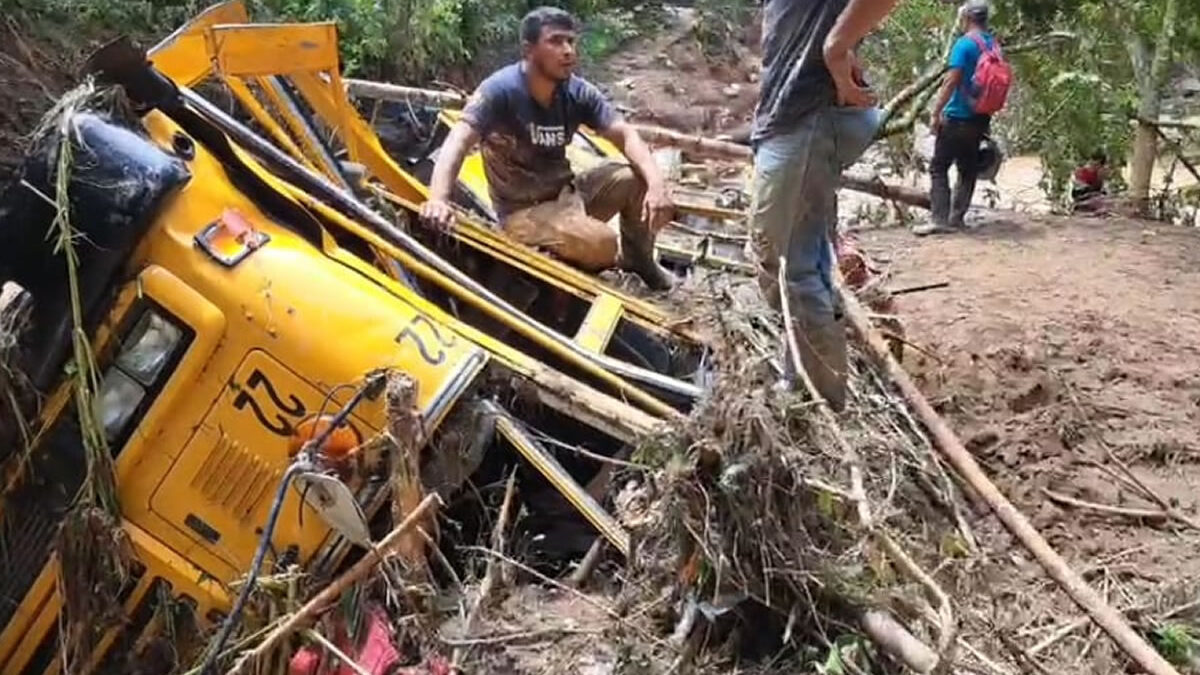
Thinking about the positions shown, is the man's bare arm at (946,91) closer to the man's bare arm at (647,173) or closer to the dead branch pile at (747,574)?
the man's bare arm at (647,173)

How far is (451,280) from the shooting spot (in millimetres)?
4520

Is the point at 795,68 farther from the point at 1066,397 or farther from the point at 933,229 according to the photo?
the point at 933,229

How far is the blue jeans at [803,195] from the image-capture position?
4.35 m

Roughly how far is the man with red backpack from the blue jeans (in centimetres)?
496

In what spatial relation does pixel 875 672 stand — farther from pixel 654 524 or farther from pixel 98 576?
pixel 98 576

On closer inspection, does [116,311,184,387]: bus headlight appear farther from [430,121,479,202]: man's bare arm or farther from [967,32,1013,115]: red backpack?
[967,32,1013,115]: red backpack

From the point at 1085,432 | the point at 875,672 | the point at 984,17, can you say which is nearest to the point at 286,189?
the point at 875,672

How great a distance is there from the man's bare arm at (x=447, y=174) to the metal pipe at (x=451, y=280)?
0.41m

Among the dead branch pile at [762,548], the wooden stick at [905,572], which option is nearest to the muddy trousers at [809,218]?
the wooden stick at [905,572]

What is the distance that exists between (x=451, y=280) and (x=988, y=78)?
5.48 metres

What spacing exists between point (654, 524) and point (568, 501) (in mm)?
787

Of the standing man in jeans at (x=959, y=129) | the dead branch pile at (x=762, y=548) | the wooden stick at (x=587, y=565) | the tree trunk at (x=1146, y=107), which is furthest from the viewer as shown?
the tree trunk at (x=1146, y=107)

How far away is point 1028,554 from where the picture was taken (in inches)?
164

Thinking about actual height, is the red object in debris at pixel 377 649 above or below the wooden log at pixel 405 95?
below
